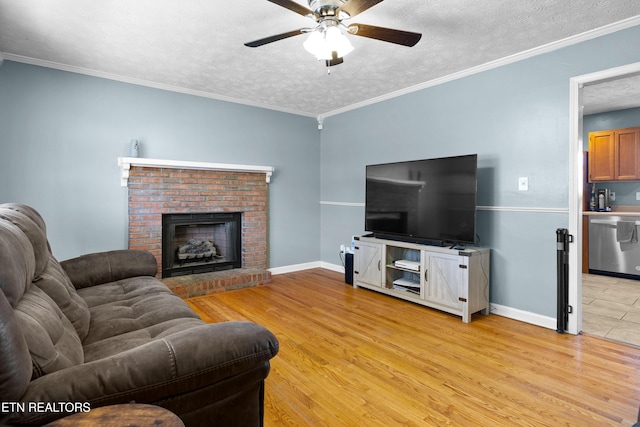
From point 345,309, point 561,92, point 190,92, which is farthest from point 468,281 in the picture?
point 190,92

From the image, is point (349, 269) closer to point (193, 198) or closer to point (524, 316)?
point (524, 316)

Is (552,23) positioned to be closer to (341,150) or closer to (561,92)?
(561,92)

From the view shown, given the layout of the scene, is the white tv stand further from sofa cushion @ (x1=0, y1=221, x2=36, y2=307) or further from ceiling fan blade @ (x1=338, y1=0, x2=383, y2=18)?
sofa cushion @ (x1=0, y1=221, x2=36, y2=307)

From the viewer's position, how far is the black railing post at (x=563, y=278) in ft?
9.31

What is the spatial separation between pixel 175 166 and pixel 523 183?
3.70 meters

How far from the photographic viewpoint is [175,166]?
402 cm

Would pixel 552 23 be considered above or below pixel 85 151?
above

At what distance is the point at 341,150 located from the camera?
16.8 ft

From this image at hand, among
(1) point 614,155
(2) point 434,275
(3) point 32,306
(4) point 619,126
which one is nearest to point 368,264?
(2) point 434,275

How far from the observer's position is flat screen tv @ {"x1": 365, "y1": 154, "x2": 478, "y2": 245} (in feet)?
10.6

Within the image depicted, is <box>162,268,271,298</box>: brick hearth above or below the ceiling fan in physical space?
below

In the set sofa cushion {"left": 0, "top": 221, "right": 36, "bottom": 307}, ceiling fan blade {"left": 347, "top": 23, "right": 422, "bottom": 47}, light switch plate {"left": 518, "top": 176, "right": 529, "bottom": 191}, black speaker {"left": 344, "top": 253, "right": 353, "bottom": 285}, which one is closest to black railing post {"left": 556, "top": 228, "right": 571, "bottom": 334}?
light switch plate {"left": 518, "top": 176, "right": 529, "bottom": 191}

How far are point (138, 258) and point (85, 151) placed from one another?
5.46 ft

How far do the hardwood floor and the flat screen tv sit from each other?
0.82m
